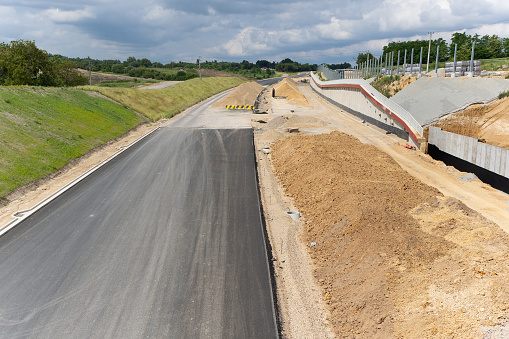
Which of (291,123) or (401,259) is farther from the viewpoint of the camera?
(291,123)

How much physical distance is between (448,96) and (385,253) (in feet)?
75.4

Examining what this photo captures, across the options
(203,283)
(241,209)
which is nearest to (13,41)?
(241,209)

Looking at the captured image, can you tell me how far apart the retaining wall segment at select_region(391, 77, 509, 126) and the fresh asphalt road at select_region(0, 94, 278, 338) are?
54.8 feet

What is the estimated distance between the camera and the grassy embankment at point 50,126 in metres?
19.8

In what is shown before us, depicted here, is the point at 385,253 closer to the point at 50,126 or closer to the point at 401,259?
the point at 401,259

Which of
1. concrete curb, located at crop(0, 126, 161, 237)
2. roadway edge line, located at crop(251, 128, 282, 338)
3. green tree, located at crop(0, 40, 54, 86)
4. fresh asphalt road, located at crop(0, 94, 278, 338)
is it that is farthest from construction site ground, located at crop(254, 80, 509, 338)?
green tree, located at crop(0, 40, 54, 86)

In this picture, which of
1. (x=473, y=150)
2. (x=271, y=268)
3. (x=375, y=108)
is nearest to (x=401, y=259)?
(x=271, y=268)

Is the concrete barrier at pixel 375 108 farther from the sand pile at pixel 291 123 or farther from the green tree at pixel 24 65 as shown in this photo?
the green tree at pixel 24 65

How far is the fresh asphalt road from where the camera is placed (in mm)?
8625

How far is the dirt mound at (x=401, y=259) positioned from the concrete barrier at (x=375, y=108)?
11.8 metres

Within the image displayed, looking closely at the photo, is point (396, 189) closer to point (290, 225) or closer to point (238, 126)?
point (290, 225)

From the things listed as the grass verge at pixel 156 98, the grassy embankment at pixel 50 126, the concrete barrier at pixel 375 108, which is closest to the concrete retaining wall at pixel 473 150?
the concrete barrier at pixel 375 108

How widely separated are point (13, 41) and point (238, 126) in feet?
118

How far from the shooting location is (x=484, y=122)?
79.8 feet
